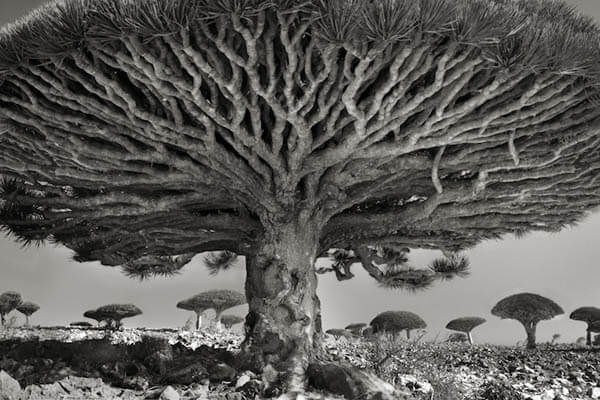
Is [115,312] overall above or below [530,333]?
above

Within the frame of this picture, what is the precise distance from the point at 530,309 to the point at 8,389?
18543 millimetres

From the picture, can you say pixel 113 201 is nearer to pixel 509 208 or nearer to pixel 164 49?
pixel 164 49

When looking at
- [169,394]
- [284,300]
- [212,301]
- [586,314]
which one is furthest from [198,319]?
[169,394]

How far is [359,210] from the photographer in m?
10.0

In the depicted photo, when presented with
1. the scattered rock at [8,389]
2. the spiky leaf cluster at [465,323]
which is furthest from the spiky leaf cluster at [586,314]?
the scattered rock at [8,389]

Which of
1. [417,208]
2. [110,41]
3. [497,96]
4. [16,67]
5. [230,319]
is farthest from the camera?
[230,319]

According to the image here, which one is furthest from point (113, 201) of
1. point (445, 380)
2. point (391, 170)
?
point (445, 380)

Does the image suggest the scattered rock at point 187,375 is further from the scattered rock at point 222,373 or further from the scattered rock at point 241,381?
the scattered rock at point 241,381

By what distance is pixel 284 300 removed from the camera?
24.2 ft

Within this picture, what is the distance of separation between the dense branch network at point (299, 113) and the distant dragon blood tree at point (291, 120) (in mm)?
25

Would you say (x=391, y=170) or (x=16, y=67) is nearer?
(x=16, y=67)

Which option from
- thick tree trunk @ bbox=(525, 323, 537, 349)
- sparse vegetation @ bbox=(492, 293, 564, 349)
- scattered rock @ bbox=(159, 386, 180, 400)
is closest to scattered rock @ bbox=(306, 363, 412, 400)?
scattered rock @ bbox=(159, 386, 180, 400)

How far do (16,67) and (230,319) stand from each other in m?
27.2

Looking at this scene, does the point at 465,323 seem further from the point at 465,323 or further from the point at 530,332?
the point at 530,332
